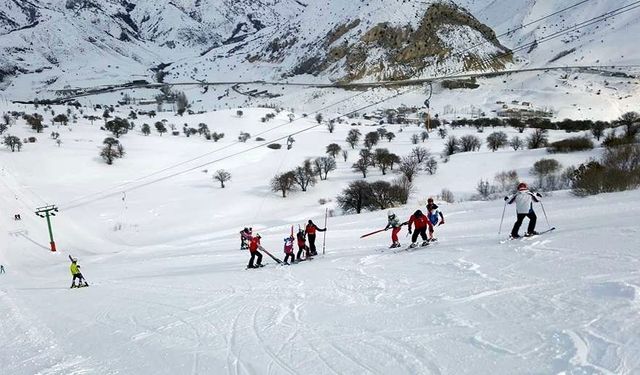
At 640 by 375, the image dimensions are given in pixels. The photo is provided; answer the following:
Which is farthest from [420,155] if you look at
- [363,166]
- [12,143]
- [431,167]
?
[12,143]

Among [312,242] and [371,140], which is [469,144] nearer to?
[371,140]

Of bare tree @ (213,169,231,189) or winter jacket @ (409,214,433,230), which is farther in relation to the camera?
bare tree @ (213,169,231,189)

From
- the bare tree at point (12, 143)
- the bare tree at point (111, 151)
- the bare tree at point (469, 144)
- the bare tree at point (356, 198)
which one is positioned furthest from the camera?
the bare tree at point (469, 144)

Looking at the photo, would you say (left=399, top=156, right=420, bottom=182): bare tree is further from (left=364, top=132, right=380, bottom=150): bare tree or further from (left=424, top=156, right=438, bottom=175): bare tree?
(left=364, top=132, right=380, bottom=150): bare tree

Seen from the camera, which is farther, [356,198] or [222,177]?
[222,177]

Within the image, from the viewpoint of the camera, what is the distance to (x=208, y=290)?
13281mm

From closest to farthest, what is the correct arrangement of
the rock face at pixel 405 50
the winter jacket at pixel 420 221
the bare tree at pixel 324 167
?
the winter jacket at pixel 420 221 < the bare tree at pixel 324 167 < the rock face at pixel 405 50

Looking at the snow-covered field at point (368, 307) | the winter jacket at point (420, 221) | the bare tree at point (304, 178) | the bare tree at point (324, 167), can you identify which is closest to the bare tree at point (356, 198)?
the bare tree at point (304, 178)

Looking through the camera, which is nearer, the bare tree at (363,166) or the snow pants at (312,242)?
the snow pants at (312,242)

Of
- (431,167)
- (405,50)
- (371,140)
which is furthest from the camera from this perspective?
(405,50)

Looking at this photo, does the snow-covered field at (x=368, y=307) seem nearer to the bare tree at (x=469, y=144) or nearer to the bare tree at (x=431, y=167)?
the bare tree at (x=431, y=167)

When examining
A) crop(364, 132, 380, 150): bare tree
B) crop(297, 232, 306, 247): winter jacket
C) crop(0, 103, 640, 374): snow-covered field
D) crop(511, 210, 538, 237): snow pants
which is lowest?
crop(0, 103, 640, 374): snow-covered field

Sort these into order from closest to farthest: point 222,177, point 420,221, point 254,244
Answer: point 420,221 < point 254,244 < point 222,177

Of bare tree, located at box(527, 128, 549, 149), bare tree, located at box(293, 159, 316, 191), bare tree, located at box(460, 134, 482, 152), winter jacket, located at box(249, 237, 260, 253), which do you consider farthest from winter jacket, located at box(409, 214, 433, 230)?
bare tree, located at box(527, 128, 549, 149)
